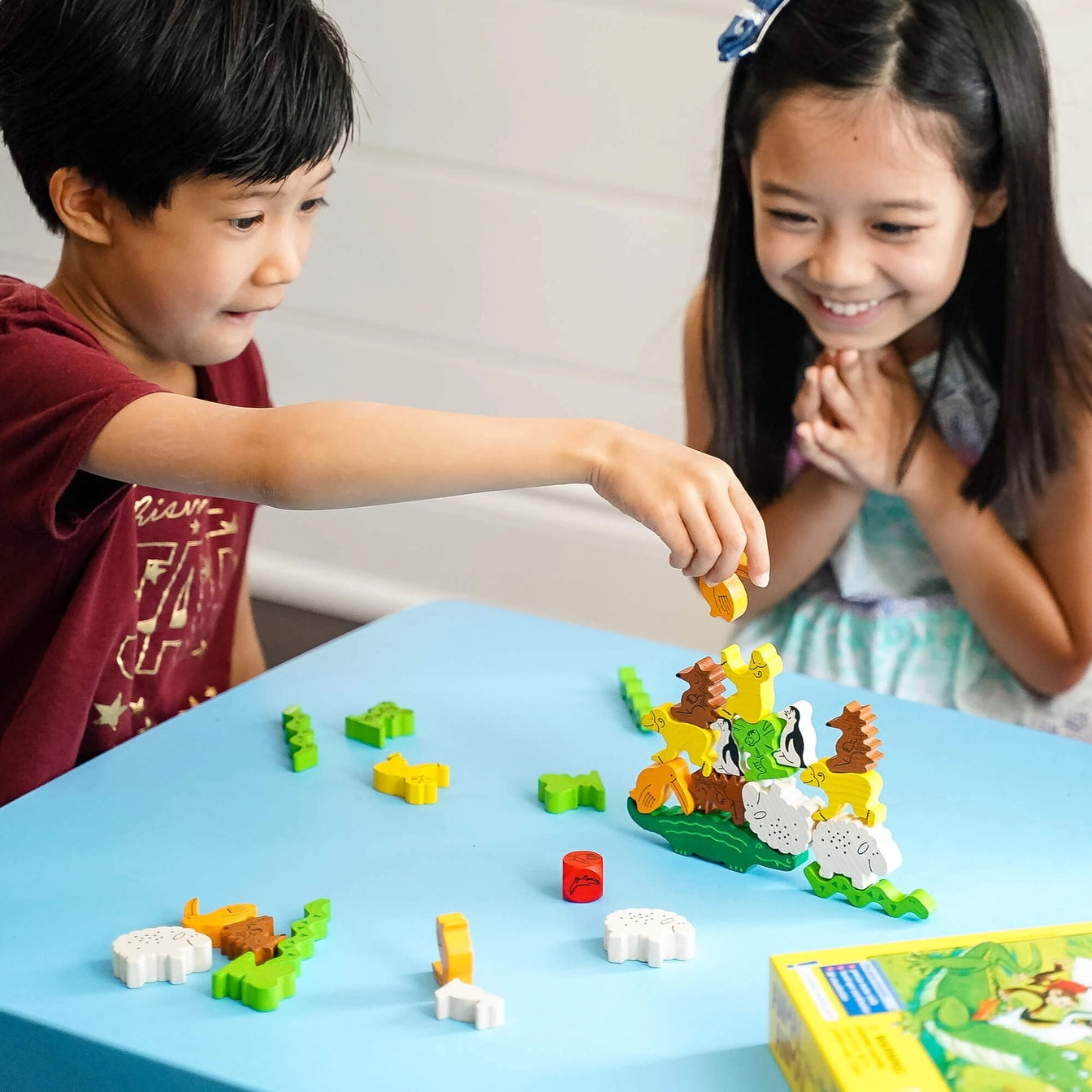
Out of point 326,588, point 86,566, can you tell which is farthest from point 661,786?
point 326,588

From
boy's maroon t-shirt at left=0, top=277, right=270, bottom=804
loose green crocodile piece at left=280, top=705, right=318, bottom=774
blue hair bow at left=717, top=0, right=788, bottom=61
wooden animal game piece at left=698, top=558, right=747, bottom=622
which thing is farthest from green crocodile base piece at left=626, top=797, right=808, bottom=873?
blue hair bow at left=717, top=0, right=788, bottom=61

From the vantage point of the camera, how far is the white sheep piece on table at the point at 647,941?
2.06 ft

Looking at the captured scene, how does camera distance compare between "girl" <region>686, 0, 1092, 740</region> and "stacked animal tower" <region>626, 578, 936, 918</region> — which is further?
"girl" <region>686, 0, 1092, 740</region>

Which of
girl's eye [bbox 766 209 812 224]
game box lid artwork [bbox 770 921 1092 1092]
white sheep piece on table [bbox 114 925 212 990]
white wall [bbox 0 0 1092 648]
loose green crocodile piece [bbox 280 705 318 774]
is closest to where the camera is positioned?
game box lid artwork [bbox 770 921 1092 1092]

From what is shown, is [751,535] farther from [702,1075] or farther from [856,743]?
[702,1075]

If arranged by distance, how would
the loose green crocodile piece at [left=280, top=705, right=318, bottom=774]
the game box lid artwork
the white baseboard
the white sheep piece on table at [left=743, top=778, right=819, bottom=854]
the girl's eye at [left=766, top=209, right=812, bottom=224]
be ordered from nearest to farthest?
the game box lid artwork
the white sheep piece on table at [left=743, top=778, right=819, bottom=854]
the loose green crocodile piece at [left=280, top=705, right=318, bottom=774]
the girl's eye at [left=766, top=209, right=812, bottom=224]
the white baseboard

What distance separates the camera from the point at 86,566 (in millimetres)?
887

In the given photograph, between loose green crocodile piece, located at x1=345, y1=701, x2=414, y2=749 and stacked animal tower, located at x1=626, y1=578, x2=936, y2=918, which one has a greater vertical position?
stacked animal tower, located at x1=626, y1=578, x2=936, y2=918

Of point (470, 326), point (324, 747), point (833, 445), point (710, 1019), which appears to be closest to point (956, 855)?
point (710, 1019)

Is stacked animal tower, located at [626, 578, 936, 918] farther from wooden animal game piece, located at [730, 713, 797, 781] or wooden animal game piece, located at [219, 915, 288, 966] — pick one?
wooden animal game piece, located at [219, 915, 288, 966]

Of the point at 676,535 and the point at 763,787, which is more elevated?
the point at 676,535

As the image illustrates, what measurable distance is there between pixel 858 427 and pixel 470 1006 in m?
0.75

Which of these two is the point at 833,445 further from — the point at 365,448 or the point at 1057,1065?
the point at 1057,1065

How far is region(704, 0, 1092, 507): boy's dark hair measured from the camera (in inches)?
41.8
